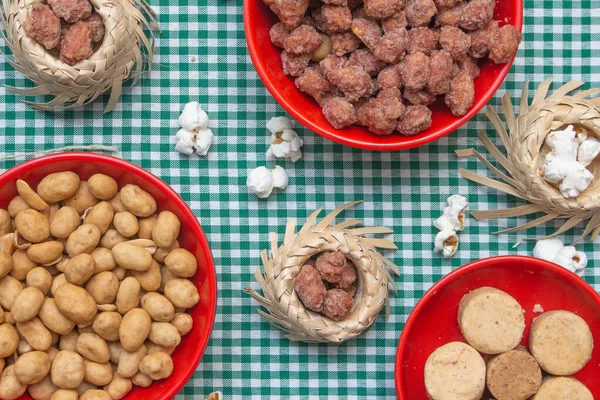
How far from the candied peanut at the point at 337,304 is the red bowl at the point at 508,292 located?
0.48 feet

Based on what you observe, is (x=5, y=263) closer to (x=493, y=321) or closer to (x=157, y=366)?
(x=157, y=366)

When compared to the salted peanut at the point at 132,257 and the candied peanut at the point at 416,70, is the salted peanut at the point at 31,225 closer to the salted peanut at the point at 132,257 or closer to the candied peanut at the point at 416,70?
the salted peanut at the point at 132,257

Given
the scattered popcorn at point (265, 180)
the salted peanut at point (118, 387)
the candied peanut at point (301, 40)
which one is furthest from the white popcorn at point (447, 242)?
the salted peanut at point (118, 387)

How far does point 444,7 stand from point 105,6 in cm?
63

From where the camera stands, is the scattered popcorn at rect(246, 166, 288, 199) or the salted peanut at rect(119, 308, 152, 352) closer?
the salted peanut at rect(119, 308, 152, 352)

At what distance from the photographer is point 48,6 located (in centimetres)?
141

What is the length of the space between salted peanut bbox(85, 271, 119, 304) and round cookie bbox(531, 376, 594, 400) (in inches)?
33.7

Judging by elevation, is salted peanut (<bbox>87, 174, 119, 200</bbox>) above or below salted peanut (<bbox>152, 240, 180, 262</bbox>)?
above

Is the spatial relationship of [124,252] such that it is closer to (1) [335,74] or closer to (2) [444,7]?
(1) [335,74]

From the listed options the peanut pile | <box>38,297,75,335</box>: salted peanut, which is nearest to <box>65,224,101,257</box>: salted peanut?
the peanut pile

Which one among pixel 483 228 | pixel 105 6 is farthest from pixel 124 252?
pixel 483 228

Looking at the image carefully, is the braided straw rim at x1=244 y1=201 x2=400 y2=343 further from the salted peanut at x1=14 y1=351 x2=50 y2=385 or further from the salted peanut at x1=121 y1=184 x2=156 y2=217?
the salted peanut at x1=14 y1=351 x2=50 y2=385

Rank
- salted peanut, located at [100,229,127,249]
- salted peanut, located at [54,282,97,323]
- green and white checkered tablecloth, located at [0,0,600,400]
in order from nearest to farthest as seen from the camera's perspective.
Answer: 1. salted peanut, located at [54,282,97,323]
2. salted peanut, located at [100,229,127,249]
3. green and white checkered tablecloth, located at [0,0,600,400]

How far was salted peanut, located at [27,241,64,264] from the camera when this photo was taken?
1.40m
